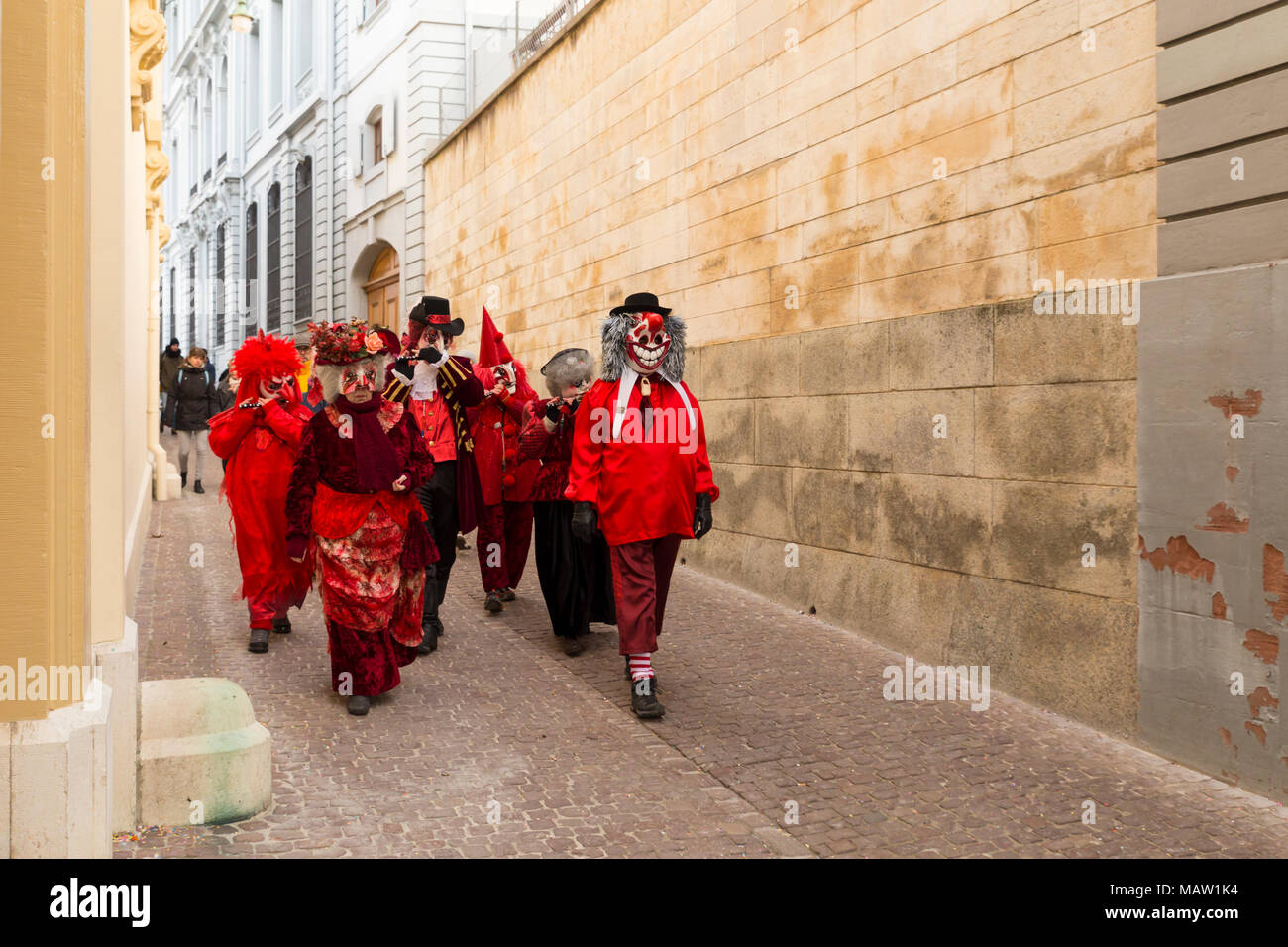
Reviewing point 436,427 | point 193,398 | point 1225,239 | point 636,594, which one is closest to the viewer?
point 1225,239

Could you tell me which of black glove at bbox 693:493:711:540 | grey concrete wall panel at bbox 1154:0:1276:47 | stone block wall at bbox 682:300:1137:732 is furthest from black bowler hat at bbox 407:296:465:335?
grey concrete wall panel at bbox 1154:0:1276:47

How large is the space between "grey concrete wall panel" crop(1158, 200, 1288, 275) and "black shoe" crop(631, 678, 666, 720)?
2.87 meters

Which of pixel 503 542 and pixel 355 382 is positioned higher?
pixel 355 382

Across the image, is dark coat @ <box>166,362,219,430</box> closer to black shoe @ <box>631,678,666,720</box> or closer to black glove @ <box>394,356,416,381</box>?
black glove @ <box>394,356,416,381</box>

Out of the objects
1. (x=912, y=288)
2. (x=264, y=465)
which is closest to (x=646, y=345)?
(x=912, y=288)

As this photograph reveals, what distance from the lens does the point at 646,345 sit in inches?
229

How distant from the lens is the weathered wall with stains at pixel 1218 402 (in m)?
4.41

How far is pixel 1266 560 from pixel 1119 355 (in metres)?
1.12

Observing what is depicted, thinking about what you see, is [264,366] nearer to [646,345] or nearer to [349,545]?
[349,545]

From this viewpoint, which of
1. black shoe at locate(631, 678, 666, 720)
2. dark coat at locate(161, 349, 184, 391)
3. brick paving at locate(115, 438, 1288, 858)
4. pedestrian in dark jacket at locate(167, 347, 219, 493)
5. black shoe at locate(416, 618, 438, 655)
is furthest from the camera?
dark coat at locate(161, 349, 184, 391)

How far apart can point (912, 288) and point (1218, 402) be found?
231 centimetres

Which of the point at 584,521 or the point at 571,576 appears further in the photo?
the point at 571,576

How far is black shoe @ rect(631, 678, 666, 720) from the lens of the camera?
544 cm

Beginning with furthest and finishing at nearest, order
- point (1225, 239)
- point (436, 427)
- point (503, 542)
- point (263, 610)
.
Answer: point (503, 542) < point (436, 427) < point (263, 610) < point (1225, 239)
